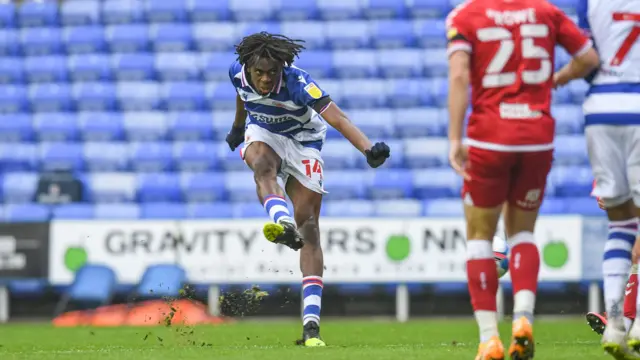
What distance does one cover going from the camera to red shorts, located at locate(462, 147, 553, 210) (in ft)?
17.7

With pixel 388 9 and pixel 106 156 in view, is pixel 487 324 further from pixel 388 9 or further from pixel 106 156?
pixel 388 9

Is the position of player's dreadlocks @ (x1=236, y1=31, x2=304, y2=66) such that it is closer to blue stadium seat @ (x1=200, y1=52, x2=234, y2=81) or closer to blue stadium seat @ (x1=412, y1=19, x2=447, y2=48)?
blue stadium seat @ (x1=200, y1=52, x2=234, y2=81)

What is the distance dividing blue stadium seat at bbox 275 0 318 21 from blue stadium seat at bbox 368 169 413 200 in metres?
3.14

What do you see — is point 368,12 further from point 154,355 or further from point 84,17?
point 154,355

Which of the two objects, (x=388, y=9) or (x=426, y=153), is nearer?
(x=426, y=153)

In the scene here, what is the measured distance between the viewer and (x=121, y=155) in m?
15.9

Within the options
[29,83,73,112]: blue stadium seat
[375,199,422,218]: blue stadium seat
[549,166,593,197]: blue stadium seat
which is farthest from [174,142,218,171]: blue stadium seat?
[549,166,593,197]: blue stadium seat

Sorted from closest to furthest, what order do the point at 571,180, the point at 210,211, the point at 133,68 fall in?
the point at 210,211
the point at 571,180
the point at 133,68

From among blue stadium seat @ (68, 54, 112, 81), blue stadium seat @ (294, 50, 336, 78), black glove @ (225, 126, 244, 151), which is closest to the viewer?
black glove @ (225, 126, 244, 151)

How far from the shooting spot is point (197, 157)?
15727 mm

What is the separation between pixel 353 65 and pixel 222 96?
5.96ft

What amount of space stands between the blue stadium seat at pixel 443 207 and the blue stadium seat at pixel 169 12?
502 cm

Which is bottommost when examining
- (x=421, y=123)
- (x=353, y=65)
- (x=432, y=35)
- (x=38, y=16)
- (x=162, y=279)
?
(x=162, y=279)

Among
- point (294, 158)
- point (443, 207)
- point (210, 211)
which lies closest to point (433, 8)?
point (443, 207)
